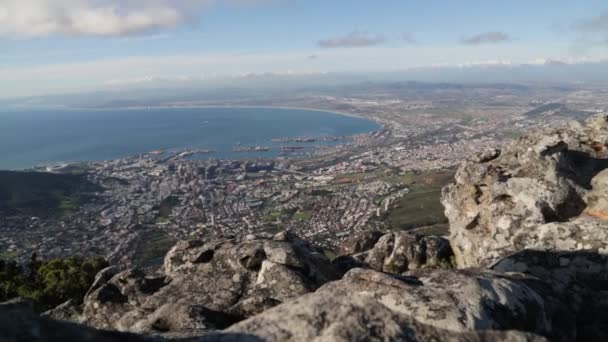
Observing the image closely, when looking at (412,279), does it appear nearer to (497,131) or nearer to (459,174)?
(459,174)

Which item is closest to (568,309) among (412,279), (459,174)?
(412,279)

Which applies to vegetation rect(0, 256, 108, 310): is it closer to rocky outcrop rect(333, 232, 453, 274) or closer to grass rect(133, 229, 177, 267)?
rocky outcrop rect(333, 232, 453, 274)

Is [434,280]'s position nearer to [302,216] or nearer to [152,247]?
[152,247]

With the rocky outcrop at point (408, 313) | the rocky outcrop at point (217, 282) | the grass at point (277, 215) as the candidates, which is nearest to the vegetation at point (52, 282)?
the rocky outcrop at point (217, 282)

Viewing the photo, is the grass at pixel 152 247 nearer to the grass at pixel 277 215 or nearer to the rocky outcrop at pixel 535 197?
the grass at pixel 277 215

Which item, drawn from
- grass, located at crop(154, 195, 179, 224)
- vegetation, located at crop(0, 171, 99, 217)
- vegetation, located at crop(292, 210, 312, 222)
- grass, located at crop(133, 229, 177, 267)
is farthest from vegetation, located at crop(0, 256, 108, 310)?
vegetation, located at crop(0, 171, 99, 217)

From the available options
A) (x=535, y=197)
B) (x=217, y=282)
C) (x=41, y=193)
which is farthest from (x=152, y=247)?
(x=535, y=197)

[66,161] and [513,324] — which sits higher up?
[513,324]
